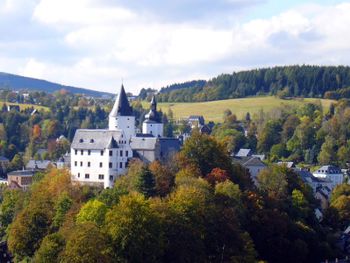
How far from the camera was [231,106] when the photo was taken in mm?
181250

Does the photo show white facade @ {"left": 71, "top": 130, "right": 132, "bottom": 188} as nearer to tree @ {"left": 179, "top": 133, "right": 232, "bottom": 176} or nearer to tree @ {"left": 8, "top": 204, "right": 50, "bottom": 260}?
tree @ {"left": 179, "top": 133, "right": 232, "bottom": 176}

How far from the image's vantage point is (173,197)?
221ft

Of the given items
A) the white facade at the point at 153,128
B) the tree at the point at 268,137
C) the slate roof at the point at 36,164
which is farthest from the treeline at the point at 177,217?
the tree at the point at 268,137

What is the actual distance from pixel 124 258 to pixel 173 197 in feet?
28.4

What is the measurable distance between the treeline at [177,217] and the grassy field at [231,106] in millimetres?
86196

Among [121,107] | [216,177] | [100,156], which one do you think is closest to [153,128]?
[121,107]

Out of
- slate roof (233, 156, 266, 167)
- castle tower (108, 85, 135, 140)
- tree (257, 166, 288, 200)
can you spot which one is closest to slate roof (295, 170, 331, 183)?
slate roof (233, 156, 266, 167)

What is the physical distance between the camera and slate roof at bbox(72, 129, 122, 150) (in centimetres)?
7856

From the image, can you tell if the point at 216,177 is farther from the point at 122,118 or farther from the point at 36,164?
the point at 36,164

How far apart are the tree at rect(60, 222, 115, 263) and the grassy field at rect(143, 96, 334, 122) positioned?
368ft

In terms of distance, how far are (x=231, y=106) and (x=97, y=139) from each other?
340 ft

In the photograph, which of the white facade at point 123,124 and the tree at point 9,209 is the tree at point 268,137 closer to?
the white facade at point 123,124

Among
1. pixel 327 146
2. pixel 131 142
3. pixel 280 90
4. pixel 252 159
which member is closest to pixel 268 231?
pixel 131 142

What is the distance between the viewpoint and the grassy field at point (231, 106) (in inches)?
6850
